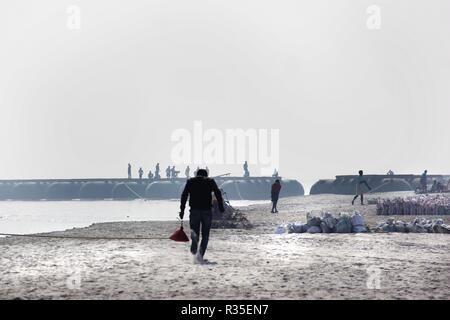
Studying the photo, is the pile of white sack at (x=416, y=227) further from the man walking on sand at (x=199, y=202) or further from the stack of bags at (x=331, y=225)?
the man walking on sand at (x=199, y=202)

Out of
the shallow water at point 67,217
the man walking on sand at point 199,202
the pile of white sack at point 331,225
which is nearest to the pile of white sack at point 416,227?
the pile of white sack at point 331,225

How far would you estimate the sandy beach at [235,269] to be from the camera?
695 centimetres

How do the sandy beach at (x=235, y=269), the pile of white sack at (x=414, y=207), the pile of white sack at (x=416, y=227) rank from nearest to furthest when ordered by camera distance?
the sandy beach at (x=235, y=269) → the pile of white sack at (x=416, y=227) → the pile of white sack at (x=414, y=207)

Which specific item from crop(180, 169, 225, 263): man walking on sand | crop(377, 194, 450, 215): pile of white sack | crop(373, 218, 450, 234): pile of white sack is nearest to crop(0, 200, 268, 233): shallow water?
crop(377, 194, 450, 215): pile of white sack

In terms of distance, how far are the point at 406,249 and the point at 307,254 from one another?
2394mm

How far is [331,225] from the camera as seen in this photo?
1571 centimetres

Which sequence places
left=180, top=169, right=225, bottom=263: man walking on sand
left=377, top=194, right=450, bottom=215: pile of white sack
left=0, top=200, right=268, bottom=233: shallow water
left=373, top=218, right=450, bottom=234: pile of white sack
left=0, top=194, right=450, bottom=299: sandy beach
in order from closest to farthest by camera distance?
left=0, top=194, right=450, bottom=299: sandy beach
left=180, top=169, right=225, bottom=263: man walking on sand
left=373, top=218, right=450, bottom=234: pile of white sack
left=377, top=194, right=450, bottom=215: pile of white sack
left=0, top=200, right=268, bottom=233: shallow water

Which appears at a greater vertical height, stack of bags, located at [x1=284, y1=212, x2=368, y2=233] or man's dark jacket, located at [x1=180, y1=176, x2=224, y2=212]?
man's dark jacket, located at [x1=180, y1=176, x2=224, y2=212]

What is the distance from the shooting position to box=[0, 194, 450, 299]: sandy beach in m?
6.95

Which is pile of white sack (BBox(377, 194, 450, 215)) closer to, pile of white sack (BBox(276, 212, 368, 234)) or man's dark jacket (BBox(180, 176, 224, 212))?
pile of white sack (BBox(276, 212, 368, 234))

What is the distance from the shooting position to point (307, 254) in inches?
427
